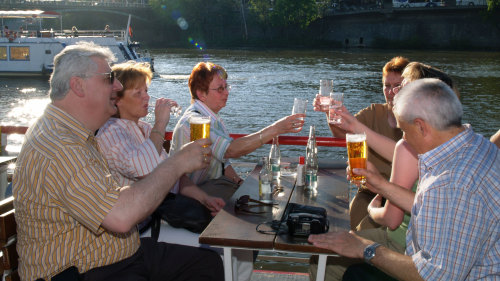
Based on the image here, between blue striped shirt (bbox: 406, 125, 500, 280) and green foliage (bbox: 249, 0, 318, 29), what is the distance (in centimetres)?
4176

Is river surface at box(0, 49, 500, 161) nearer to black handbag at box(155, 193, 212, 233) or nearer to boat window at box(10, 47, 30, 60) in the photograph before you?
boat window at box(10, 47, 30, 60)

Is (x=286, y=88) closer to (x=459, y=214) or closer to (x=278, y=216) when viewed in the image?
(x=278, y=216)

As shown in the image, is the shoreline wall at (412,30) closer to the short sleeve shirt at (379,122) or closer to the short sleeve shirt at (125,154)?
the short sleeve shirt at (379,122)

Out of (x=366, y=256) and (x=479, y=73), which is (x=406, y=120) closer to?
(x=366, y=256)

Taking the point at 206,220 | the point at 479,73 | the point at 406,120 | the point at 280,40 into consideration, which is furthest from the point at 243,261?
the point at 280,40

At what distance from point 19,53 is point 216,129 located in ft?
75.1

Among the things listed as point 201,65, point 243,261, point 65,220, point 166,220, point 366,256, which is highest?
point 201,65

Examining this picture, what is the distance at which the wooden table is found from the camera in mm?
1758

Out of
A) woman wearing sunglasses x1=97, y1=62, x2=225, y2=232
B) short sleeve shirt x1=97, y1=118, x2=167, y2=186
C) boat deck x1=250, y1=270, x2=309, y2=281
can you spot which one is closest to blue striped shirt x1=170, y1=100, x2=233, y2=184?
woman wearing sunglasses x1=97, y1=62, x2=225, y2=232

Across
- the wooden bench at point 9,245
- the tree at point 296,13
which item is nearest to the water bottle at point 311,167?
the wooden bench at point 9,245

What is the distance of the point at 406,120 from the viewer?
1.54 metres

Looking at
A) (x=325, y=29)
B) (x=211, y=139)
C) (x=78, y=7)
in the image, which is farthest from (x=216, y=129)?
(x=78, y=7)

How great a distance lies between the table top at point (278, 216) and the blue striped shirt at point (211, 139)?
0.72 ft

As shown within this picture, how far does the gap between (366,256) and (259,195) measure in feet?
2.22
